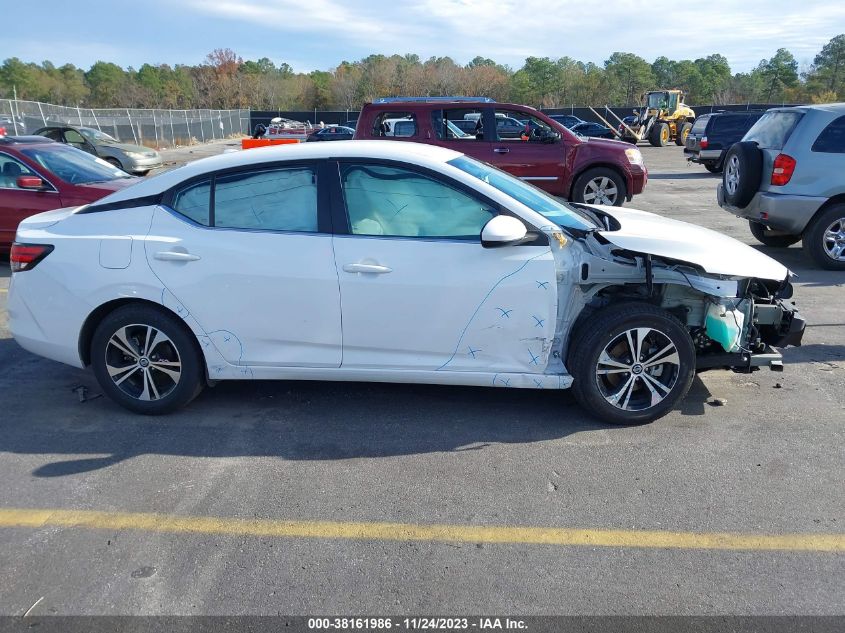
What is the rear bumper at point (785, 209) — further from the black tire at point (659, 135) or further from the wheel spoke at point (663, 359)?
the black tire at point (659, 135)

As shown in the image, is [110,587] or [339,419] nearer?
[110,587]

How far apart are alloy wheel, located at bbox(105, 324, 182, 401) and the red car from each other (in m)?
5.25

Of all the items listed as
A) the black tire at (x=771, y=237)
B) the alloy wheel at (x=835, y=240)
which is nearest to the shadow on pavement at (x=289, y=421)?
the alloy wheel at (x=835, y=240)

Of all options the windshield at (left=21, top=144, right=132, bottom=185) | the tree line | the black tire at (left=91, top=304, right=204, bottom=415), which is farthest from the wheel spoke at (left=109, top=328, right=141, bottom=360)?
the tree line

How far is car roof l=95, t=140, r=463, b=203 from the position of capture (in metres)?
4.29

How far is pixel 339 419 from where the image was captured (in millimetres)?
4441

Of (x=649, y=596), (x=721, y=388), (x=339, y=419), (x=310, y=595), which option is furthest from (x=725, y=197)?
(x=310, y=595)

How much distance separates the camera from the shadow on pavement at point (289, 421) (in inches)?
160

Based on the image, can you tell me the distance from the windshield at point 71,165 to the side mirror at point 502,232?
7196mm

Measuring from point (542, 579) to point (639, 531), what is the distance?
1.99ft

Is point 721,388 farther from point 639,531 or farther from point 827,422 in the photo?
point 639,531

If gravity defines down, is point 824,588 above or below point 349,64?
below

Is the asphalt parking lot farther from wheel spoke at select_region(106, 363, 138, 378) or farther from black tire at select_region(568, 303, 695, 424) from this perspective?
wheel spoke at select_region(106, 363, 138, 378)

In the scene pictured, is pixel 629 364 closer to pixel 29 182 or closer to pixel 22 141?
pixel 29 182
